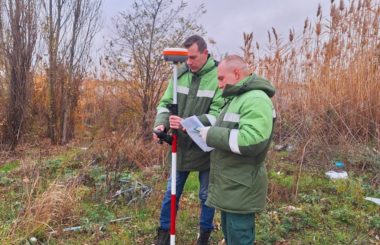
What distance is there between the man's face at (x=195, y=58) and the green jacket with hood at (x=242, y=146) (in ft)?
2.44

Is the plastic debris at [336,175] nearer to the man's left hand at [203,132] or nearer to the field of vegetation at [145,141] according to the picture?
the field of vegetation at [145,141]

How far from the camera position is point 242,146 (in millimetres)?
2463

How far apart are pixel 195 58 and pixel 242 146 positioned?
3.90 feet

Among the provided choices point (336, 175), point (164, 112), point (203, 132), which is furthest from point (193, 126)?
point (336, 175)

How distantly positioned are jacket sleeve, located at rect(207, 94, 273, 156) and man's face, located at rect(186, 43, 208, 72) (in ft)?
3.13

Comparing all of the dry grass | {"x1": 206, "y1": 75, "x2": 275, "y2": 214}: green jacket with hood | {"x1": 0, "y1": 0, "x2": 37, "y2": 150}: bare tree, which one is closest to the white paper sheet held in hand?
{"x1": 206, "y1": 75, "x2": 275, "y2": 214}: green jacket with hood

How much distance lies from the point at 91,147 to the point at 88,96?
3.72 m

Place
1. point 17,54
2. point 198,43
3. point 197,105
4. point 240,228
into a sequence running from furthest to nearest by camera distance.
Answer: point 17,54 < point 197,105 < point 198,43 < point 240,228

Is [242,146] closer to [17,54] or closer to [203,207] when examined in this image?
[203,207]

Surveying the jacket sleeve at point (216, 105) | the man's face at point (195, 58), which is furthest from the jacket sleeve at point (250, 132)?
the man's face at point (195, 58)

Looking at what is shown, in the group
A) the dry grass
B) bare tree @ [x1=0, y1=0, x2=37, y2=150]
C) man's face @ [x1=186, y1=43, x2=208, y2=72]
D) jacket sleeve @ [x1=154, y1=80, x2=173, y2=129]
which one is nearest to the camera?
man's face @ [x1=186, y1=43, x2=208, y2=72]

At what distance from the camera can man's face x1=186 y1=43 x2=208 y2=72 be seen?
336 centimetres

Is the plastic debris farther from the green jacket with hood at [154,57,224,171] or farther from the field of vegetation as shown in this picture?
the green jacket with hood at [154,57,224,171]

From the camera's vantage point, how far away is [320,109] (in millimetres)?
6891
